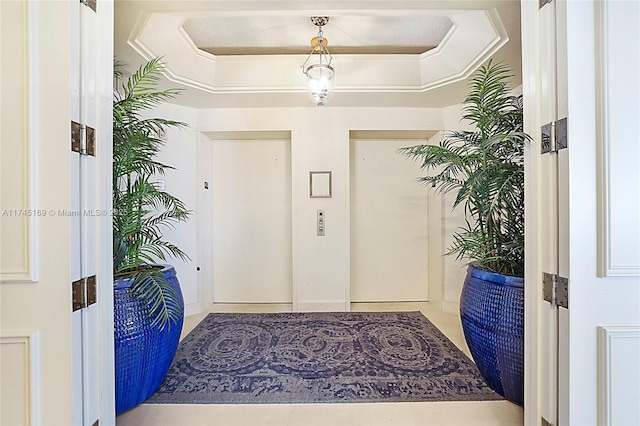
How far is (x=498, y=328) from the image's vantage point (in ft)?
4.57

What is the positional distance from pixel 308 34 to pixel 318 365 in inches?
96.5

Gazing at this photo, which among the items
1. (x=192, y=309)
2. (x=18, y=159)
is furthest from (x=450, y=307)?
(x=18, y=159)

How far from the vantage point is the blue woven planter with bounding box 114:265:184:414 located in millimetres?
1298

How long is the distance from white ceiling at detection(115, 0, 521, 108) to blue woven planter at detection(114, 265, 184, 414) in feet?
4.84

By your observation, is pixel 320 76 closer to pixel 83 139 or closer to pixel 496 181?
pixel 496 181

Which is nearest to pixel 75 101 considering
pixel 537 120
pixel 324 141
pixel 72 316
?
pixel 72 316

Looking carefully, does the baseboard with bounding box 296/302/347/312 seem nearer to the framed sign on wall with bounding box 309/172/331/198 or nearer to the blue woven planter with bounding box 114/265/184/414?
the framed sign on wall with bounding box 309/172/331/198

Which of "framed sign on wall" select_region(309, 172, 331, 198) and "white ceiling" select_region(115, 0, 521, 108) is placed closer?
"white ceiling" select_region(115, 0, 521, 108)

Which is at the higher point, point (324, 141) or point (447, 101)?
point (447, 101)

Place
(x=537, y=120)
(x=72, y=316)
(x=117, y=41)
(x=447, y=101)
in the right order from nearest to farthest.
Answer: (x=72, y=316)
(x=537, y=120)
(x=117, y=41)
(x=447, y=101)

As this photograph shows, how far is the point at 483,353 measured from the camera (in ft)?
4.93

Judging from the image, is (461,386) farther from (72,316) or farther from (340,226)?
(72,316)

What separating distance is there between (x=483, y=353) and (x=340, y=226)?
169 cm

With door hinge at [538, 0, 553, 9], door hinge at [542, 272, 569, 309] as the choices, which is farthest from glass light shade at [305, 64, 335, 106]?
door hinge at [542, 272, 569, 309]
